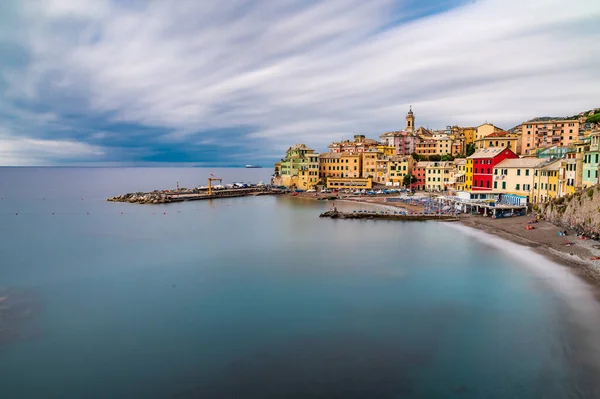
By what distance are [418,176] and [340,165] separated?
15.4 meters

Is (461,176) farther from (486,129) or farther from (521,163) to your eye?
(486,129)

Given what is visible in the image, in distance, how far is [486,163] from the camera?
5012cm

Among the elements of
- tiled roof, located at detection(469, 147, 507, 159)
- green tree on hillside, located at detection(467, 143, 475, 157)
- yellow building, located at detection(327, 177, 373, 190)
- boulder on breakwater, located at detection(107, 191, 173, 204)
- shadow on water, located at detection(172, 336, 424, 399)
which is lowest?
shadow on water, located at detection(172, 336, 424, 399)

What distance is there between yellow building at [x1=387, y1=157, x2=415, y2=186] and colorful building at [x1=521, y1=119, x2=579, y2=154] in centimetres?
1787

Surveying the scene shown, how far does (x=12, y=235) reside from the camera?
39.0m

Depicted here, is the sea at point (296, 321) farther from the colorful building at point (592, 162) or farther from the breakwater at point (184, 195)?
the breakwater at point (184, 195)

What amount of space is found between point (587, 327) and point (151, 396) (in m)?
16.2

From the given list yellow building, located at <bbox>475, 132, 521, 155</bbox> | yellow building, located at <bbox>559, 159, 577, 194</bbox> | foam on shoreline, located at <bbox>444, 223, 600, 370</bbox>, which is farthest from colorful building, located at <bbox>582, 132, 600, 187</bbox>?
yellow building, located at <bbox>475, 132, 521, 155</bbox>

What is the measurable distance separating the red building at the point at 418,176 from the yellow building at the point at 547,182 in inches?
1078

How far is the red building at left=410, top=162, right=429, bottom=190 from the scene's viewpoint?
6988cm

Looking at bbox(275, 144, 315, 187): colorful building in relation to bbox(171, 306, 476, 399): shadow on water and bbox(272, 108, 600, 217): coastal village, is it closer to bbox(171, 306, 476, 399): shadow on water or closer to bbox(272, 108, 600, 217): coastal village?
bbox(272, 108, 600, 217): coastal village

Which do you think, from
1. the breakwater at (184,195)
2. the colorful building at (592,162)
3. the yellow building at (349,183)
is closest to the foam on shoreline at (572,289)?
the colorful building at (592,162)

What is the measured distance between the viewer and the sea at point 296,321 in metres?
12.7

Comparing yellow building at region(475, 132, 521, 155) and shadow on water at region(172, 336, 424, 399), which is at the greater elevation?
yellow building at region(475, 132, 521, 155)
